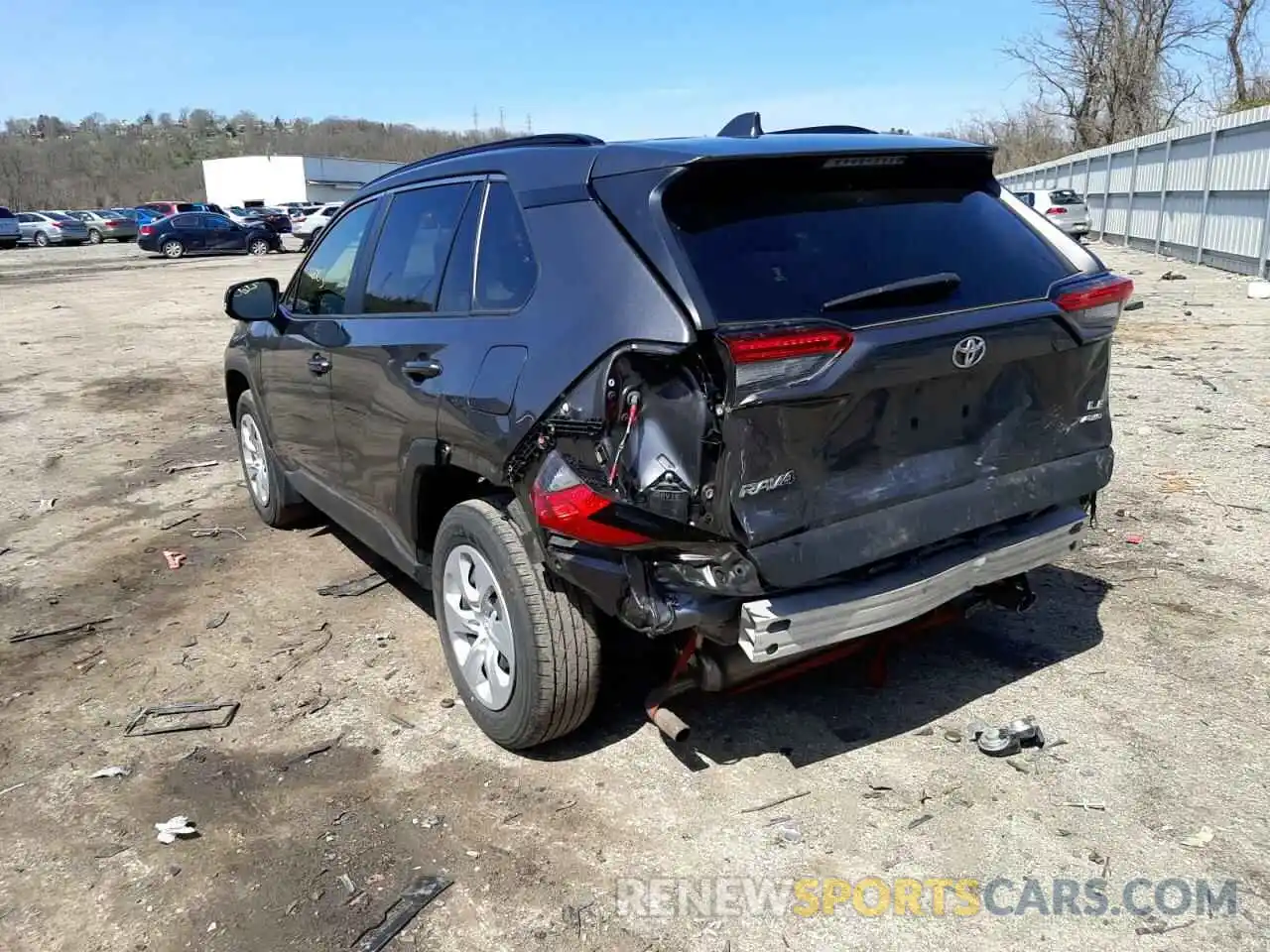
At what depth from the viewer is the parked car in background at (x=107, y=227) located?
48.4m

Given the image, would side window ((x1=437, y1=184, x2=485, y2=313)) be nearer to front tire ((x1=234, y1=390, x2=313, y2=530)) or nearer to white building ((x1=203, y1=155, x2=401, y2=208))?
front tire ((x1=234, y1=390, x2=313, y2=530))

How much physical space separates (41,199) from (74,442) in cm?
11433

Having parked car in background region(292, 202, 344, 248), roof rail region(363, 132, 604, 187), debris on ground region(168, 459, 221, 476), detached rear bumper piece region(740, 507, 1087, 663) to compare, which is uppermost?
parked car in background region(292, 202, 344, 248)

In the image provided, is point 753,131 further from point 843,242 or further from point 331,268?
point 331,268

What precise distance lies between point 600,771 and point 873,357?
1.60m

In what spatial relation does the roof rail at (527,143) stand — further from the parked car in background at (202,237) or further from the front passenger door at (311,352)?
the parked car in background at (202,237)

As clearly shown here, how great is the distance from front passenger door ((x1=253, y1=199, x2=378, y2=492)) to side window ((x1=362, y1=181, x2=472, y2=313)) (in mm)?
252

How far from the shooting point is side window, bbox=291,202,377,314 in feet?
14.6

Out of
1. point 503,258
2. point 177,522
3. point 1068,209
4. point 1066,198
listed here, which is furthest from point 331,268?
point 1066,198

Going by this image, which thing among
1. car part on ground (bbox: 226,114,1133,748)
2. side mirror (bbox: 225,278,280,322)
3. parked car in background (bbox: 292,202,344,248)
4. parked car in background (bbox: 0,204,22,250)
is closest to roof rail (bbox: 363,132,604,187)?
car part on ground (bbox: 226,114,1133,748)

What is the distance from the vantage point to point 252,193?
8412 centimetres

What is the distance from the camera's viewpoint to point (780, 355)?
2611 millimetres

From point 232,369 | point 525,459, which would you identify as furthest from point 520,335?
point 232,369

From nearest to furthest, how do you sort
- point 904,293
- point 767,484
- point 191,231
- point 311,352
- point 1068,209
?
point 767,484
point 904,293
point 311,352
point 1068,209
point 191,231
